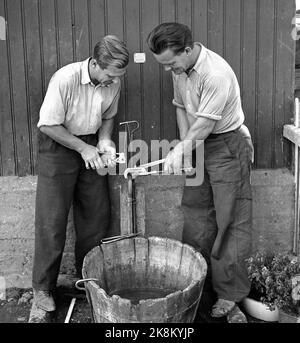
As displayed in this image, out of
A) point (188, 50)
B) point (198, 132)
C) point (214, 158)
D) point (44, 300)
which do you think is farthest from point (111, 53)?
point (44, 300)

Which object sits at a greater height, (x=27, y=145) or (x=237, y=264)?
(x=27, y=145)

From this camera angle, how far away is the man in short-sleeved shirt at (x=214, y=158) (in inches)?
150

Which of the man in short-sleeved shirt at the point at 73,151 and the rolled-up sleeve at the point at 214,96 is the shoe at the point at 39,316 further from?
the rolled-up sleeve at the point at 214,96

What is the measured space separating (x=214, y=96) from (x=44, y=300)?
1910 millimetres

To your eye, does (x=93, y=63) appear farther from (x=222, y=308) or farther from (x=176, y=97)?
(x=222, y=308)

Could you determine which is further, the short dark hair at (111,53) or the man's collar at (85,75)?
the man's collar at (85,75)

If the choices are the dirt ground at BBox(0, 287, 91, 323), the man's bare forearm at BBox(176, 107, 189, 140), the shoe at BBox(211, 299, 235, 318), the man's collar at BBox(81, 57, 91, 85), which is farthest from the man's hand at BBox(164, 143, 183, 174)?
the dirt ground at BBox(0, 287, 91, 323)

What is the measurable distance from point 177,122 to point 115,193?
748 mm

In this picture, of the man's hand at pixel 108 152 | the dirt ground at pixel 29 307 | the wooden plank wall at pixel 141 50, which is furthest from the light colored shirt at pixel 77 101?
the dirt ground at pixel 29 307

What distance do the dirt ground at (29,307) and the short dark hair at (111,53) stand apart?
1.82m

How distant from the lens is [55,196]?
4.13 m

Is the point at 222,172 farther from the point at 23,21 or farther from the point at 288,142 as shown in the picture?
the point at 23,21
